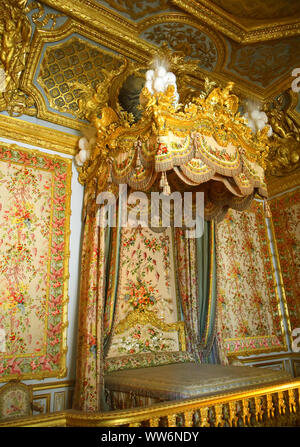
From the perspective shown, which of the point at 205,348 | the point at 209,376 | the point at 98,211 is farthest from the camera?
the point at 205,348

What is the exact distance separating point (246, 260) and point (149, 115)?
3401mm

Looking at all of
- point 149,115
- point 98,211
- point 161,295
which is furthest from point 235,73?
point 161,295

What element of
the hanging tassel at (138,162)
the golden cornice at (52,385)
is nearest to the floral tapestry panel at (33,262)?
the golden cornice at (52,385)

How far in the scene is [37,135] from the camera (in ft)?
12.9

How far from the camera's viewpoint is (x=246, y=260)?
17.8ft

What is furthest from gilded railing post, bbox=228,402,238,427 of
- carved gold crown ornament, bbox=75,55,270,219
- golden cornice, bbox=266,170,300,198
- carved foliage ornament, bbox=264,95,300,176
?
golden cornice, bbox=266,170,300,198

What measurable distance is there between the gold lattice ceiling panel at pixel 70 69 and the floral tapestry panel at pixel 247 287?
113 inches

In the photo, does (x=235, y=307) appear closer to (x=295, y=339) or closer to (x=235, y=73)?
(x=295, y=339)

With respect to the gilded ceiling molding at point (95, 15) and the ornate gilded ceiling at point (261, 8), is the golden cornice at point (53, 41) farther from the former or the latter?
the ornate gilded ceiling at point (261, 8)

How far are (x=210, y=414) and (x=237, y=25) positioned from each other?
410 centimetres

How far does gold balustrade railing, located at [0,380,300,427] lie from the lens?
2023mm

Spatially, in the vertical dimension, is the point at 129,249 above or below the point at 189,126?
below

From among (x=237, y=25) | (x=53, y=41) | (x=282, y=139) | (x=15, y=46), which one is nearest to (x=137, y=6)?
(x=53, y=41)

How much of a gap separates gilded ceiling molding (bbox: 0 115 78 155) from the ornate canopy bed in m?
0.21
